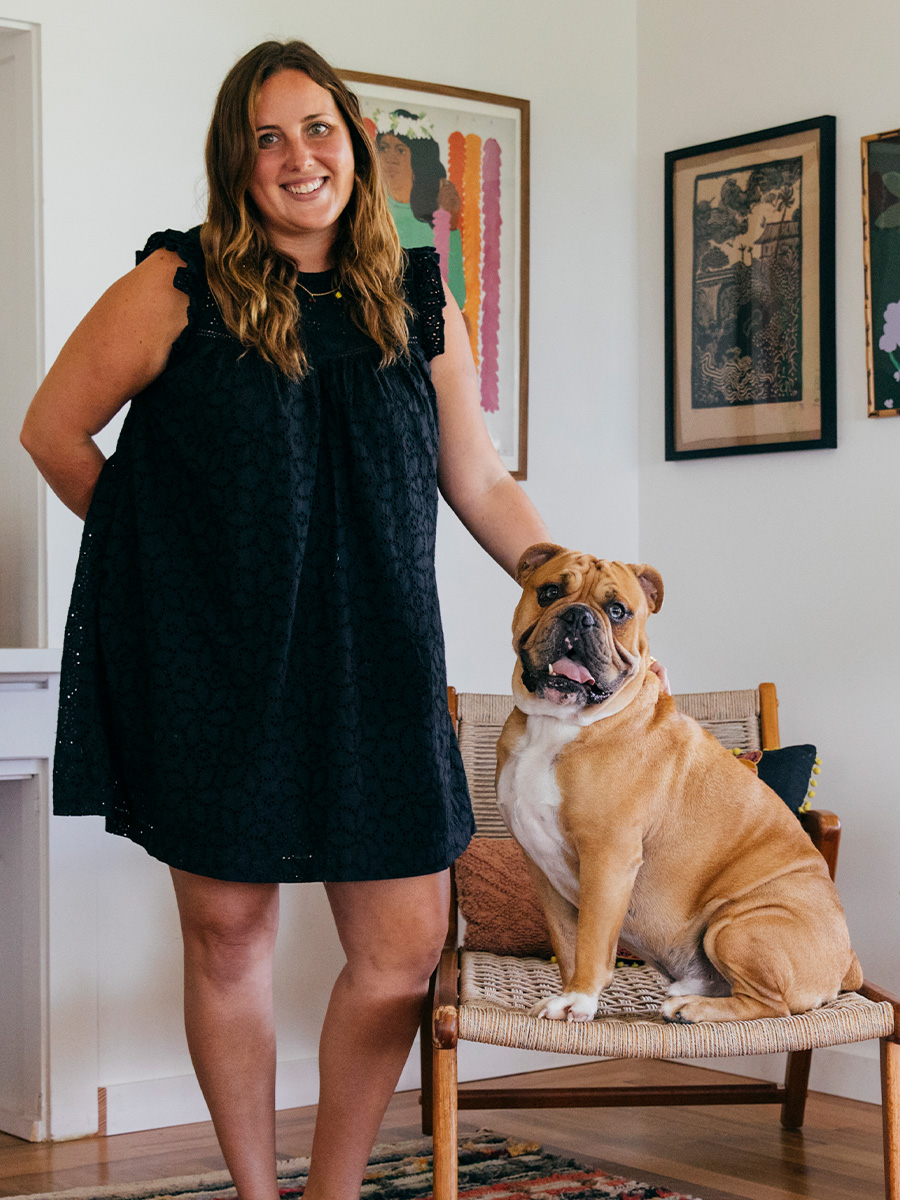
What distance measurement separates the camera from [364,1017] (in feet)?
5.32

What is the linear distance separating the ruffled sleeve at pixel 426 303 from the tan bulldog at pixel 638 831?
0.30 meters

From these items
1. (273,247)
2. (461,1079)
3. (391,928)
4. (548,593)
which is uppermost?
(273,247)

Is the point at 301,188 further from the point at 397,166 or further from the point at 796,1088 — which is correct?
the point at 796,1088

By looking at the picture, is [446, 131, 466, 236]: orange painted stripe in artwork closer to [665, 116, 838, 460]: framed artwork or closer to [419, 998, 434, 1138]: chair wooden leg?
[665, 116, 838, 460]: framed artwork

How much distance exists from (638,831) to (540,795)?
0.43 ft

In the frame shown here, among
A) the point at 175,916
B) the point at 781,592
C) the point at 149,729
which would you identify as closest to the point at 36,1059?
the point at 175,916

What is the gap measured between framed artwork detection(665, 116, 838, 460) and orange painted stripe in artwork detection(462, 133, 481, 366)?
463mm

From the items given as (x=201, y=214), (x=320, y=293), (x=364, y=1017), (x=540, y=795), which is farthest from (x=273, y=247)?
(x=201, y=214)

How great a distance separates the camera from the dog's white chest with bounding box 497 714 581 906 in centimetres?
175

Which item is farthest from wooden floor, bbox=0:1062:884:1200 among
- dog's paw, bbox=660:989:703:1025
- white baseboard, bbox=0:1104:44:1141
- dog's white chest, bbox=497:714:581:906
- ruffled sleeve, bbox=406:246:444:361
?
ruffled sleeve, bbox=406:246:444:361

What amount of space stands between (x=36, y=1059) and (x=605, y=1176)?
105 centimetres

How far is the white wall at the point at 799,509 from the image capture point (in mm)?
2725

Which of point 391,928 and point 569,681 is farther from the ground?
point 569,681

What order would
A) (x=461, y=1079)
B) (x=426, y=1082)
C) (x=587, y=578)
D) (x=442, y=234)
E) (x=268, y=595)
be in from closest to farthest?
1. (x=268, y=595)
2. (x=587, y=578)
3. (x=426, y=1082)
4. (x=461, y=1079)
5. (x=442, y=234)
